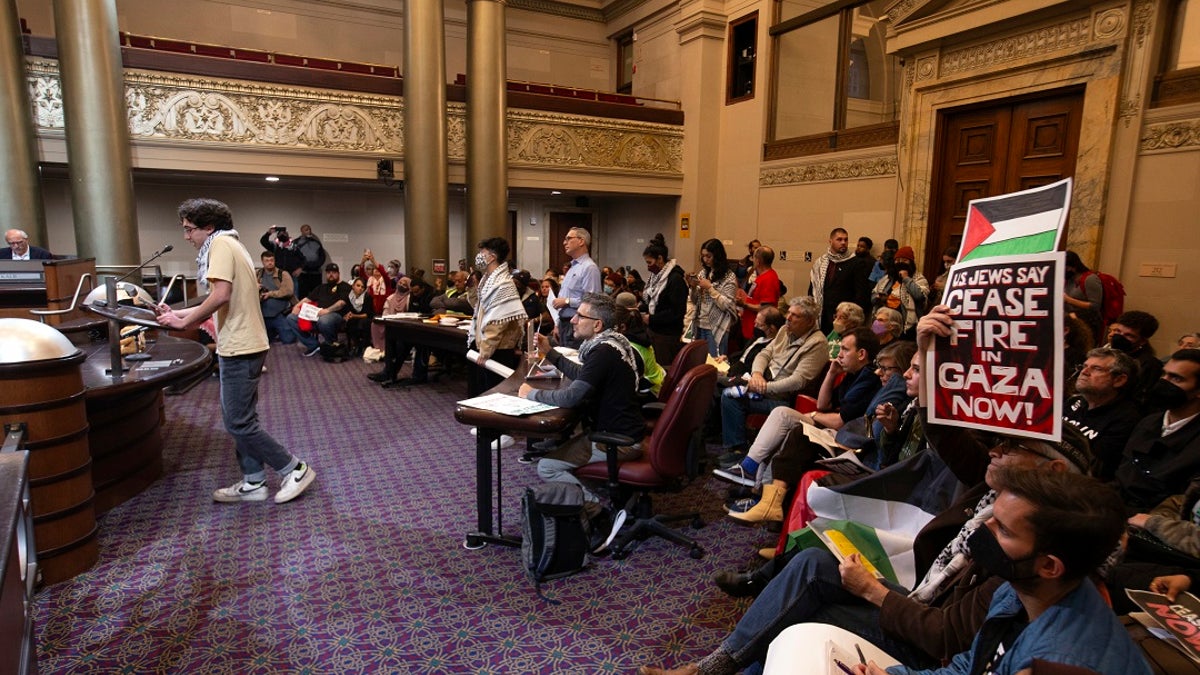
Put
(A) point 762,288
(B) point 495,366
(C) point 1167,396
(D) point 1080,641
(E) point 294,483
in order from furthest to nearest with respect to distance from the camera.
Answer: (A) point 762,288
(B) point 495,366
(E) point 294,483
(C) point 1167,396
(D) point 1080,641

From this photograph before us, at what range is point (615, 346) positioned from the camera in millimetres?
3174

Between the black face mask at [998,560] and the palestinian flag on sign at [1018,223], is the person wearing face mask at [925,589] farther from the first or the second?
the black face mask at [998,560]

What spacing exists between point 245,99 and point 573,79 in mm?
7419

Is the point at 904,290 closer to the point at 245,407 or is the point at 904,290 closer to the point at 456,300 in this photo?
Answer: the point at 456,300

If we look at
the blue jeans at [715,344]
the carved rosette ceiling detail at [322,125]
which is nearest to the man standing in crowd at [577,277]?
the blue jeans at [715,344]

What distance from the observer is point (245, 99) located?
8.93 metres

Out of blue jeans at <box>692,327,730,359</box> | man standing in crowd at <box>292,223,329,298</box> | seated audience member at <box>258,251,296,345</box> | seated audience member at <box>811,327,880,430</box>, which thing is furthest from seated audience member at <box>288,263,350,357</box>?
seated audience member at <box>811,327,880,430</box>

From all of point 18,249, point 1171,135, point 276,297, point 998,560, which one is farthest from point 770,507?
point 276,297

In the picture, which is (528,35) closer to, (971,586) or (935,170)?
(935,170)

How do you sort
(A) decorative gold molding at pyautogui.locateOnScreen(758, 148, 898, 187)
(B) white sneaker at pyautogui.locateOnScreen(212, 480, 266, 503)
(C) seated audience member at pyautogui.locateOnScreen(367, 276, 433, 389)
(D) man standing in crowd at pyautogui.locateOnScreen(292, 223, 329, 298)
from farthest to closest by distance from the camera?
(D) man standing in crowd at pyautogui.locateOnScreen(292, 223, 329, 298)
(A) decorative gold molding at pyautogui.locateOnScreen(758, 148, 898, 187)
(C) seated audience member at pyautogui.locateOnScreen(367, 276, 433, 389)
(B) white sneaker at pyautogui.locateOnScreen(212, 480, 266, 503)

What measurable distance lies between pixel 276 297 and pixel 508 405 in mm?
6992

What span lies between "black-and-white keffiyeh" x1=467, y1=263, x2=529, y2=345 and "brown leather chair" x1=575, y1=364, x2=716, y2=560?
6.13 feet

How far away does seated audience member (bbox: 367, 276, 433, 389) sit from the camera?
6.91 m

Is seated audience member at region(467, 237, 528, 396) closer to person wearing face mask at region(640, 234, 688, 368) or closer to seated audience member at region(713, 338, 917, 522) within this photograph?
person wearing face mask at region(640, 234, 688, 368)
